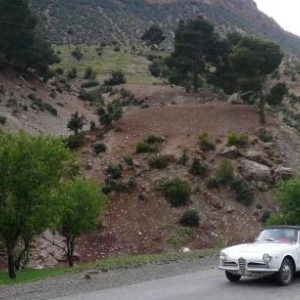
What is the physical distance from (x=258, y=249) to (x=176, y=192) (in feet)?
92.5

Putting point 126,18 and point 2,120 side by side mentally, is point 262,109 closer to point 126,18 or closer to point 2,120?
point 2,120

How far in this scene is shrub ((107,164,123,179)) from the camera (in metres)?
44.5

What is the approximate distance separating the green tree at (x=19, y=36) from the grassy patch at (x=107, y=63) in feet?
59.6

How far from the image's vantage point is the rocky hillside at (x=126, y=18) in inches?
4070

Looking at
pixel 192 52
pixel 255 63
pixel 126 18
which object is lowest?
pixel 255 63

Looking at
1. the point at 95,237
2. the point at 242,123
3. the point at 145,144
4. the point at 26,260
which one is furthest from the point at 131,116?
the point at 26,260

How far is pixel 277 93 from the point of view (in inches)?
2026

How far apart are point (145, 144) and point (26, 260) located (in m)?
16.4

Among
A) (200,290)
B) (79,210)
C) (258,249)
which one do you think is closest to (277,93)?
(79,210)

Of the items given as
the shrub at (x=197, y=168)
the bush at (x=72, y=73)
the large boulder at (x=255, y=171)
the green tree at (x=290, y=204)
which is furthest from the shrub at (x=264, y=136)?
the bush at (x=72, y=73)

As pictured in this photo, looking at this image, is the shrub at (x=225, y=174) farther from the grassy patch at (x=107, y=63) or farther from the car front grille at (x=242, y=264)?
the grassy patch at (x=107, y=63)

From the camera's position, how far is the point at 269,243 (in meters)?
15.7

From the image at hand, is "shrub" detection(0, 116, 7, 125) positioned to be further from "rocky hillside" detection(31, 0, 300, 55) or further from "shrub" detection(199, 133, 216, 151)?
"rocky hillside" detection(31, 0, 300, 55)

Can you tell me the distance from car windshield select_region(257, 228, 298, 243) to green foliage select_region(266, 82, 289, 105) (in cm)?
3646
